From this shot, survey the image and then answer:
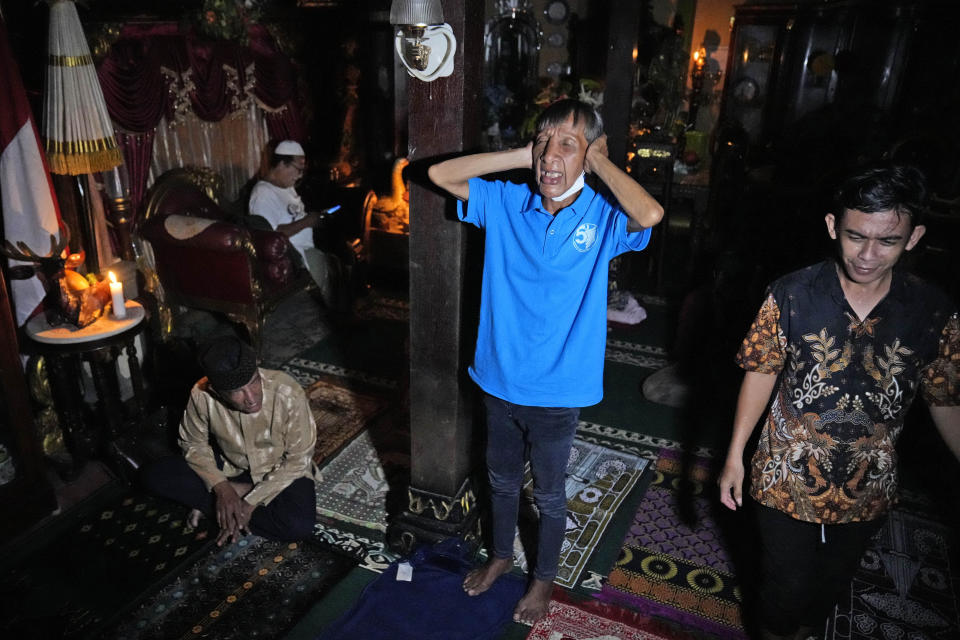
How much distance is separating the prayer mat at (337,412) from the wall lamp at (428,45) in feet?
→ 7.71

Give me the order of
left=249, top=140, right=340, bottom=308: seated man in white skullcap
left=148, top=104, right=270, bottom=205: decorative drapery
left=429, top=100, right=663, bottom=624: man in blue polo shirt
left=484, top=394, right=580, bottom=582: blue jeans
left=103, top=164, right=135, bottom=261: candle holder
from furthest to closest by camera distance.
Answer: left=249, top=140, right=340, bottom=308: seated man in white skullcap
left=148, top=104, right=270, bottom=205: decorative drapery
left=103, top=164, right=135, bottom=261: candle holder
left=484, top=394, right=580, bottom=582: blue jeans
left=429, top=100, right=663, bottom=624: man in blue polo shirt

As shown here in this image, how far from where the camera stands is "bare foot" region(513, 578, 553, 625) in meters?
2.73

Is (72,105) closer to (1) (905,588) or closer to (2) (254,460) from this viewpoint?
(2) (254,460)

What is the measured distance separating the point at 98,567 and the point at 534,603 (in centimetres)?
194

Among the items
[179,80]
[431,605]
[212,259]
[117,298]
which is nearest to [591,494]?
[431,605]

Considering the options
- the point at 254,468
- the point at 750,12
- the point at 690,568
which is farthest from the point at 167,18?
the point at 750,12

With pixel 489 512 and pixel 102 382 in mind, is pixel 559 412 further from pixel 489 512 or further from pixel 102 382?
pixel 102 382

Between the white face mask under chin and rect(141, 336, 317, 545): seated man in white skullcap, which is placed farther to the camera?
rect(141, 336, 317, 545): seated man in white skullcap

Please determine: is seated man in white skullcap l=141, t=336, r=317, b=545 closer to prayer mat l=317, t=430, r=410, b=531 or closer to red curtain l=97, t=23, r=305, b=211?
prayer mat l=317, t=430, r=410, b=531

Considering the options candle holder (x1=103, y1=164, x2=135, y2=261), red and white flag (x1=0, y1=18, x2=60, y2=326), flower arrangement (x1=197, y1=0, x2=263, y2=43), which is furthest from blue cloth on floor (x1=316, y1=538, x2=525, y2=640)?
flower arrangement (x1=197, y1=0, x2=263, y2=43)

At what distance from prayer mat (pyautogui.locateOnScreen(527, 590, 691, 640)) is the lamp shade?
2.31 metres

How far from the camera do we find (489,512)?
324cm

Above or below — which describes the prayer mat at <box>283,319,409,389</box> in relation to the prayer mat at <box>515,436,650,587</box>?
below

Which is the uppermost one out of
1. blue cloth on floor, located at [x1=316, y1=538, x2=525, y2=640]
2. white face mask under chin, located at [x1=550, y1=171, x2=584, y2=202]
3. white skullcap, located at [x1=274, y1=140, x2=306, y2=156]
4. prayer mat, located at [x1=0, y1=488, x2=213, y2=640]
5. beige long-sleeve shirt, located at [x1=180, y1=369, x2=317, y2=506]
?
white face mask under chin, located at [x1=550, y1=171, x2=584, y2=202]
